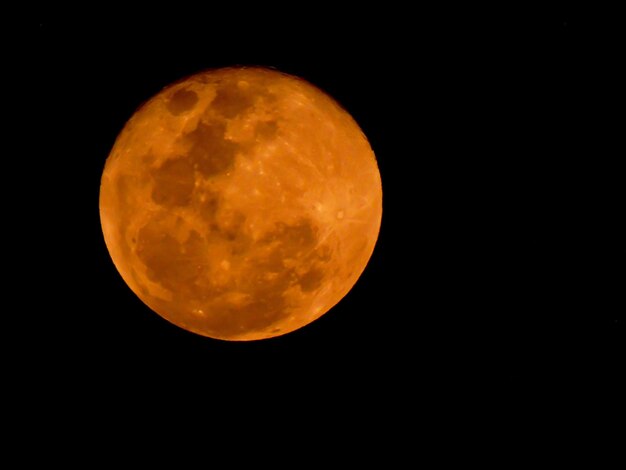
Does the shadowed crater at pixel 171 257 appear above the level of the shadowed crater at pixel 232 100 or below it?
below

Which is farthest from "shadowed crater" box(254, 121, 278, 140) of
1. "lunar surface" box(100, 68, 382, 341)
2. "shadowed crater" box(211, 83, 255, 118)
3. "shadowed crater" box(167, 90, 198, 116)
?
"shadowed crater" box(167, 90, 198, 116)

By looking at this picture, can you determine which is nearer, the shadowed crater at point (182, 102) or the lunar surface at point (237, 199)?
the lunar surface at point (237, 199)

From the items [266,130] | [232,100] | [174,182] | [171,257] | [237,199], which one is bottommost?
[171,257]

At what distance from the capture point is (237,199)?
2.74 metres

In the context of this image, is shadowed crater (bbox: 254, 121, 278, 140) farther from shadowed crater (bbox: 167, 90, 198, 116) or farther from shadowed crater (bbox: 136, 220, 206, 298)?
shadowed crater (bbox: 136, 220, 206, 298)

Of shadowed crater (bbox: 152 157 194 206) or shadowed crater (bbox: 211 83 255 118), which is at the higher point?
shadowed crater (bbox: 211 83 255 118)

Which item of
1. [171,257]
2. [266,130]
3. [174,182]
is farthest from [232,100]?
[171,257]

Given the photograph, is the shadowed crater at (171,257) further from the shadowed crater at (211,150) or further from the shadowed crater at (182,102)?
the shadowed crater at (182,102)

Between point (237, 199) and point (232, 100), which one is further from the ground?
point (232, 100)

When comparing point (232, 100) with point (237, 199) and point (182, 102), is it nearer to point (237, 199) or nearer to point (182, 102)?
point (182, 102)

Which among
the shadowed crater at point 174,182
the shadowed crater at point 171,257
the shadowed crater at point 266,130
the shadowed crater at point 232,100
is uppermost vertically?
the shadowed crater at point 232,100

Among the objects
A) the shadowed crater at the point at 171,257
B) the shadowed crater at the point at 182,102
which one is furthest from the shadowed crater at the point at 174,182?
the shadowed crater at the point at 182,102

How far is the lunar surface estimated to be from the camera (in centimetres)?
276

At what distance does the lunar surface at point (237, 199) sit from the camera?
9.04 feet
